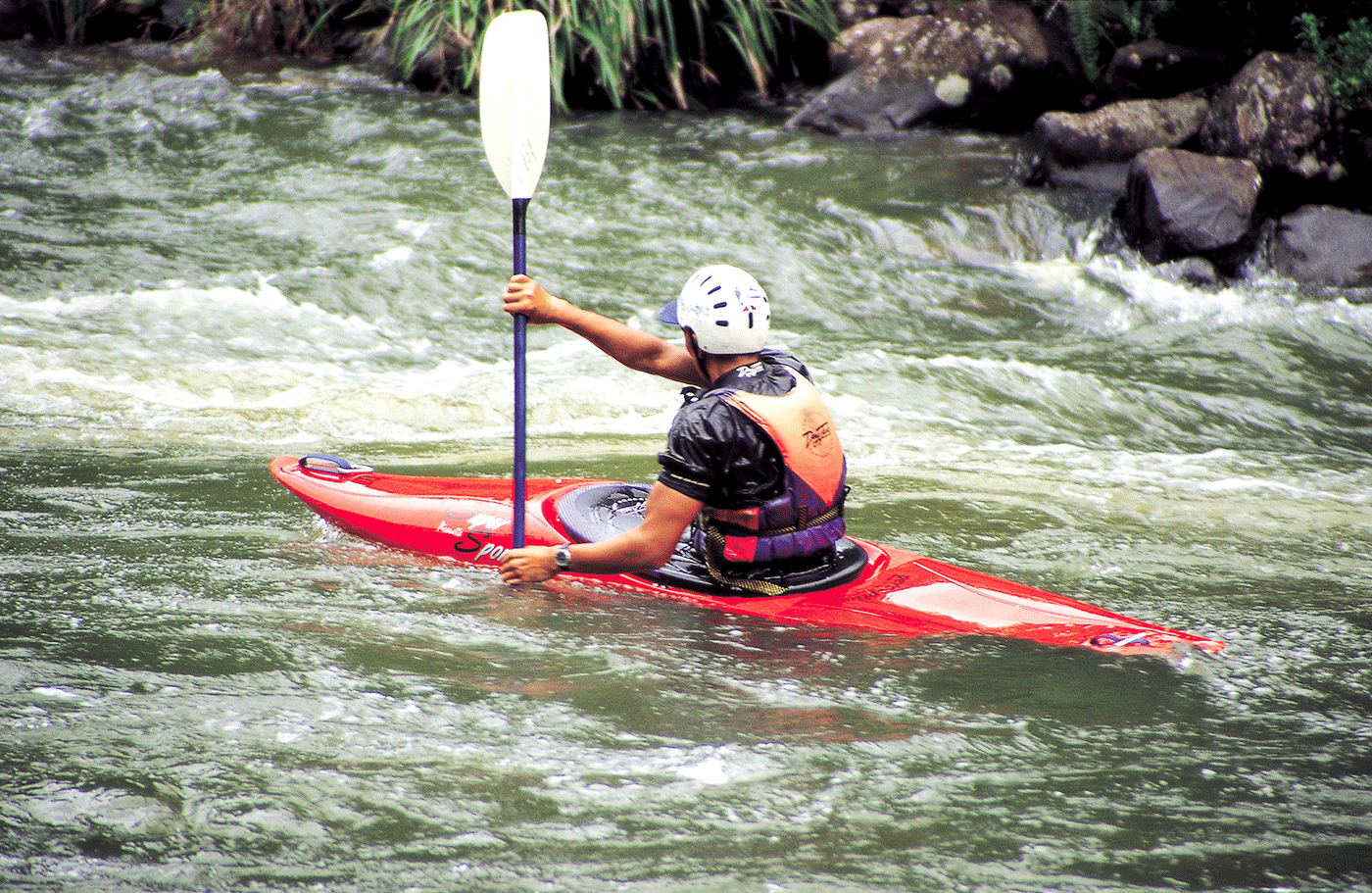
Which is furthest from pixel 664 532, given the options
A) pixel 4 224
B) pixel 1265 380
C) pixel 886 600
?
pixel 4 224

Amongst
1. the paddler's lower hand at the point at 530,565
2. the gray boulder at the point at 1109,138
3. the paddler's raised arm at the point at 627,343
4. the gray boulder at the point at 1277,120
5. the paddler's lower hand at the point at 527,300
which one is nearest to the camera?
the paddler's lower hand at the point at 530,565

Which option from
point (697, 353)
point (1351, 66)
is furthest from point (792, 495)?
point (1351, 66)

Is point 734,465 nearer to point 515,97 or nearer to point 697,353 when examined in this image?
point 697,353

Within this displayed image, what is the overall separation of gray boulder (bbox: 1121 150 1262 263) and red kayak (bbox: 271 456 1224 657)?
4287mm

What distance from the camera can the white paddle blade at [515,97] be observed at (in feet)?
11.5

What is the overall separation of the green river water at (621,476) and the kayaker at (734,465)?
0.19m

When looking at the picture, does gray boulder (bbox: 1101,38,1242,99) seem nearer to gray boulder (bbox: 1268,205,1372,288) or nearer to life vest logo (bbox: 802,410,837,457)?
→ gray boulder (bbox: 1268,205,1372,288)

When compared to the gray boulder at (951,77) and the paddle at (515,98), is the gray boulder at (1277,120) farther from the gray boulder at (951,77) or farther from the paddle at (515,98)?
the paddle at (515,98)

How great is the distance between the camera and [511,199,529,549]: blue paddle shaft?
3.19 m

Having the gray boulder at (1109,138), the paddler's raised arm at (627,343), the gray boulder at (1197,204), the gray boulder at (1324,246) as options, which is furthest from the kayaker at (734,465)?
the gray boulder at (1109,138)

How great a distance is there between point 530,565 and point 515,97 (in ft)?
4.97

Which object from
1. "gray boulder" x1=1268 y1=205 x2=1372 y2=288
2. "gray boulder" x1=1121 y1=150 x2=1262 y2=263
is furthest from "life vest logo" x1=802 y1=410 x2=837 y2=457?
"gray boulder" x1=1268 y1=205 x2=1372 y2=288

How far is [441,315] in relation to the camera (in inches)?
243

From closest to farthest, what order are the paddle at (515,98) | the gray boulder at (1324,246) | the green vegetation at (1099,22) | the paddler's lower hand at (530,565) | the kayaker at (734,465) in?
the kayaker at (734,465)
the paddler's lower hand at (530,565)
the paddle at (515,98)
the gray boulder at (1324,246)
the green vegetation at (1099,22)
